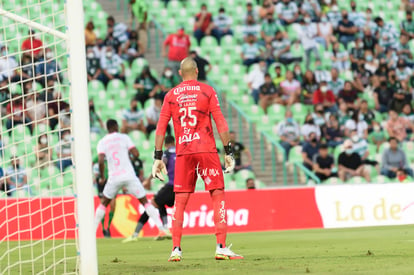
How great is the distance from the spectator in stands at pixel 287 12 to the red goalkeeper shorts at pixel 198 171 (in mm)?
15703

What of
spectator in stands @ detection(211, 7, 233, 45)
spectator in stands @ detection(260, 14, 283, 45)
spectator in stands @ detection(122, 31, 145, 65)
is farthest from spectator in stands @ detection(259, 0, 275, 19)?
spectator in stands @ detection(122, 31, 145, 65)

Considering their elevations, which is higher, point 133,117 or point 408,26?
point 408,26

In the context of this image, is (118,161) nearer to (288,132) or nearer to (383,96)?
(288,132)

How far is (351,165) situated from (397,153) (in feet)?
3.68

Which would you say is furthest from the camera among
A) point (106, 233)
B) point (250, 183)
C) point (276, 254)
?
point (250, 183)

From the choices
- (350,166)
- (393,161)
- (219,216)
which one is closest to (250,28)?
(350,166)

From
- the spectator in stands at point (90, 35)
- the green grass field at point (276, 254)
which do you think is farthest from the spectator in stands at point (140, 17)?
the green grass field at point (276, 254)

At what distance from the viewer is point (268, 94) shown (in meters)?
23.3

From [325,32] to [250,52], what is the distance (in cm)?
222

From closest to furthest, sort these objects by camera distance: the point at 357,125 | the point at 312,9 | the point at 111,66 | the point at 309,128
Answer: the point at 309,128 < the point at 357,125 < the point at 111,66 < the point at 312,9

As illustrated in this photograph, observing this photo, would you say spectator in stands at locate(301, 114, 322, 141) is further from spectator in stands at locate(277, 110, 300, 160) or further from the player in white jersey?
the player in white jersey

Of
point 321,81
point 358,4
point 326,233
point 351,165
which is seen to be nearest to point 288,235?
point 326,233

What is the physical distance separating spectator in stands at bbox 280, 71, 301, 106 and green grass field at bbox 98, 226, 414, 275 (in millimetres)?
6587

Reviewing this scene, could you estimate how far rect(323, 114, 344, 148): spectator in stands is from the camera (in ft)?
72.7
